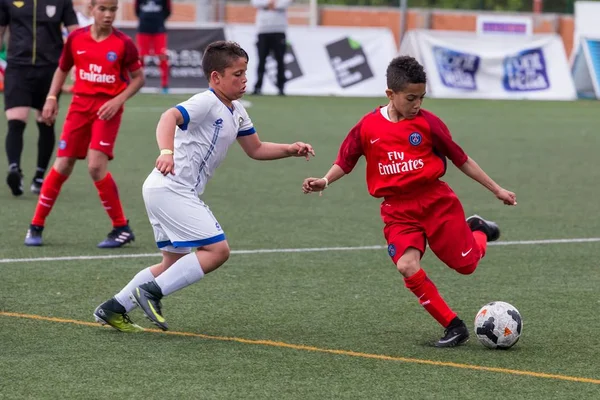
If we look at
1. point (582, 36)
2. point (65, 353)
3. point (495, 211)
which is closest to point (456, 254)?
point (65, 353)

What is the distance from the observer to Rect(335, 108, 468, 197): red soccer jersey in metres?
5.92

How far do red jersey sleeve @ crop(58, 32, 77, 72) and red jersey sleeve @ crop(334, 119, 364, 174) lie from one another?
3.12 metres

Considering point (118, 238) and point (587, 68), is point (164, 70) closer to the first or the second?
point (587, 68)

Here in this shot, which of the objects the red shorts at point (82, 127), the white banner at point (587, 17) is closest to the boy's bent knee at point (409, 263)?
the red shorts at point (82, 127)

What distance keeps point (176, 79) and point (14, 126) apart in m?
12.2

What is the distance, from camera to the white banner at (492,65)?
2347 cm

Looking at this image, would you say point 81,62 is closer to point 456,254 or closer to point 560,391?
point 456,254

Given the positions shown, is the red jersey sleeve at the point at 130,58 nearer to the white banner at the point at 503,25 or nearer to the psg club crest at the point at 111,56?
the psg club crest at the point at 111,56

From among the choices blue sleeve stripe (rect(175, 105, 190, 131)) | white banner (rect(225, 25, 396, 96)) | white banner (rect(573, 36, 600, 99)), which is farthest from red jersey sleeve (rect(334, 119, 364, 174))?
white banner (rect(573, 36, 600, 99))

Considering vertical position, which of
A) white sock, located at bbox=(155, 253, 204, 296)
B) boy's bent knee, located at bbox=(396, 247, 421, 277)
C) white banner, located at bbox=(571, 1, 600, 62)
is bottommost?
white banner, located at bbox=(571, 1, 600, 62)

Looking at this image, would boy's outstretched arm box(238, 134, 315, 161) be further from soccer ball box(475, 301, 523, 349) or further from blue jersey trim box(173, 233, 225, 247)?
soccer ball box(475, 301, 523, 349)

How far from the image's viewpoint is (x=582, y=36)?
2514cm

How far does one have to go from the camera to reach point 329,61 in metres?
23.2

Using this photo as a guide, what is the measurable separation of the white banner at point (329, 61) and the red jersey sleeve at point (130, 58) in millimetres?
14487
